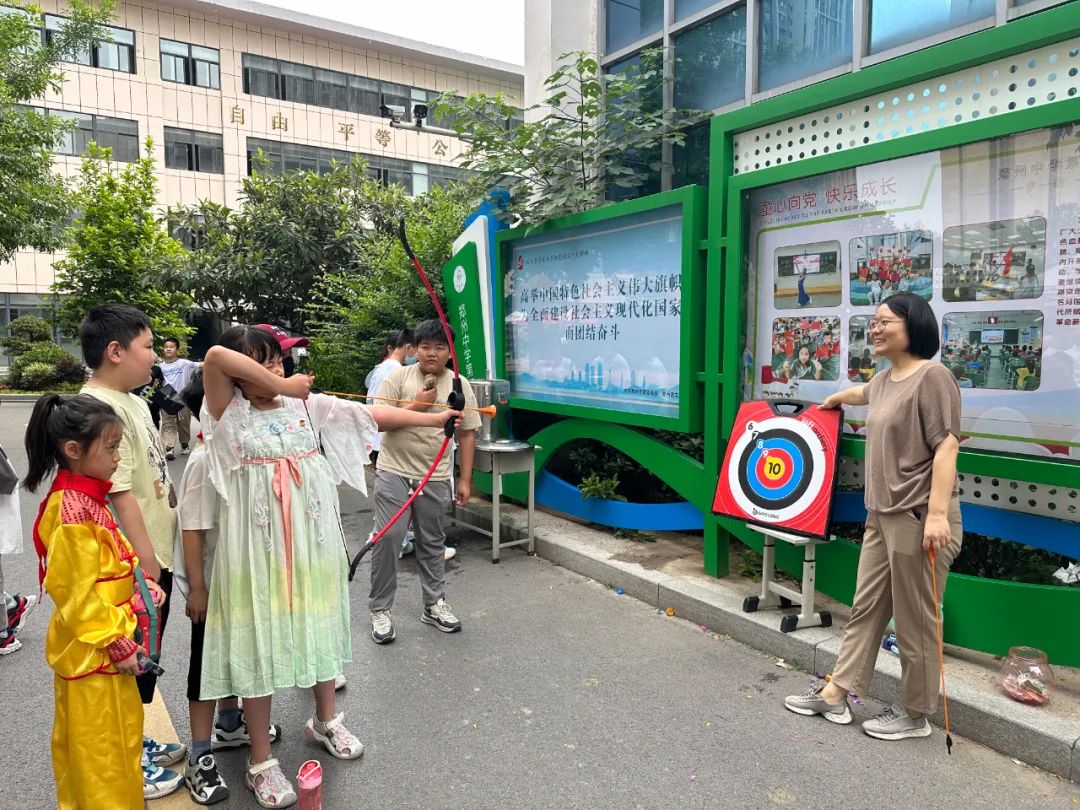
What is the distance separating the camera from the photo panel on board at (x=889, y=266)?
3488mm

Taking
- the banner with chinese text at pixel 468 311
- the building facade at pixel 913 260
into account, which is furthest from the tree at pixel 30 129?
the building facade at pixel 913 260

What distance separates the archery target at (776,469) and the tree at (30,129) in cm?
1064

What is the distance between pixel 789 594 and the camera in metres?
3.79

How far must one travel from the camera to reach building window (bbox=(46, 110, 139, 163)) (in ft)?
75.2

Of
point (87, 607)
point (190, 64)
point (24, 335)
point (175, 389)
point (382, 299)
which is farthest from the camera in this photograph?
point (190, 64)

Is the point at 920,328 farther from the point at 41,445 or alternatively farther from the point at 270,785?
the point at 41,445

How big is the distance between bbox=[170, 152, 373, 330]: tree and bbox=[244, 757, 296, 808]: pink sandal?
12511mm

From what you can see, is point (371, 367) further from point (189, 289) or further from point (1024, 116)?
point (189, 289)

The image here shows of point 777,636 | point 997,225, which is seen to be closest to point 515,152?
point 997,225

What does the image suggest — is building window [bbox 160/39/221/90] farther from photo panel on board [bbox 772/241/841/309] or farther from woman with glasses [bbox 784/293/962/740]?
woman with glasses [bbox 784/293/962/740]

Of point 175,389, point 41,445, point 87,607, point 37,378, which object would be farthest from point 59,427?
point 37,378

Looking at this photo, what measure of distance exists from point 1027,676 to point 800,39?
4.64 meters

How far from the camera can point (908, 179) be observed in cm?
351

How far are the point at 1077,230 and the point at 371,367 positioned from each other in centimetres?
723
